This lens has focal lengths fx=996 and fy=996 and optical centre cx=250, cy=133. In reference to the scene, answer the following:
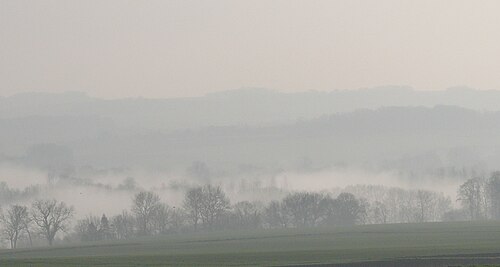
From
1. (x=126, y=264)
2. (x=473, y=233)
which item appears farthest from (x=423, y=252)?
(x=473, y=233)

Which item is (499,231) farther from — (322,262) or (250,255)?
(322,262)

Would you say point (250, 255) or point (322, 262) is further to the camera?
point (250, 255)

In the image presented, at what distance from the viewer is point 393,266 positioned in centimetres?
9275

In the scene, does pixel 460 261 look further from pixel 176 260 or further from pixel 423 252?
pixel 176 260

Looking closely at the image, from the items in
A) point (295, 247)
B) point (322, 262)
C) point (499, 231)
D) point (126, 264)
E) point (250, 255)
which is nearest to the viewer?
point (322, 262)

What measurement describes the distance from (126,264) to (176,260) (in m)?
7.44

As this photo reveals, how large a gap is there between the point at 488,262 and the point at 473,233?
6593 centimetres

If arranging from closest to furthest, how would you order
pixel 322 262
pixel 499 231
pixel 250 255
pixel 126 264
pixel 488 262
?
pixel 488 262
pixel 322 262
pixel 126 264
pixel 250 255
pixel 499 231

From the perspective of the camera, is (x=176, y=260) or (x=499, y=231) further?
(x=499, y=231)

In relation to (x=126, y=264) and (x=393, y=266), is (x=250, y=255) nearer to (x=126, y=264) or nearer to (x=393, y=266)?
(x=126, y=264)

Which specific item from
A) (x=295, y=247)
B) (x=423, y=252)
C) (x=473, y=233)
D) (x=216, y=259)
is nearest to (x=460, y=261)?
(x=423, y=252)

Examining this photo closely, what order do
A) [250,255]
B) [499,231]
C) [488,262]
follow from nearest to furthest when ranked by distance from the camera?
[488,262] < [250,255] < [499,231]

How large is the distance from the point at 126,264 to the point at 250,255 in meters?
17.6

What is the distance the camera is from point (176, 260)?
11556 cm
